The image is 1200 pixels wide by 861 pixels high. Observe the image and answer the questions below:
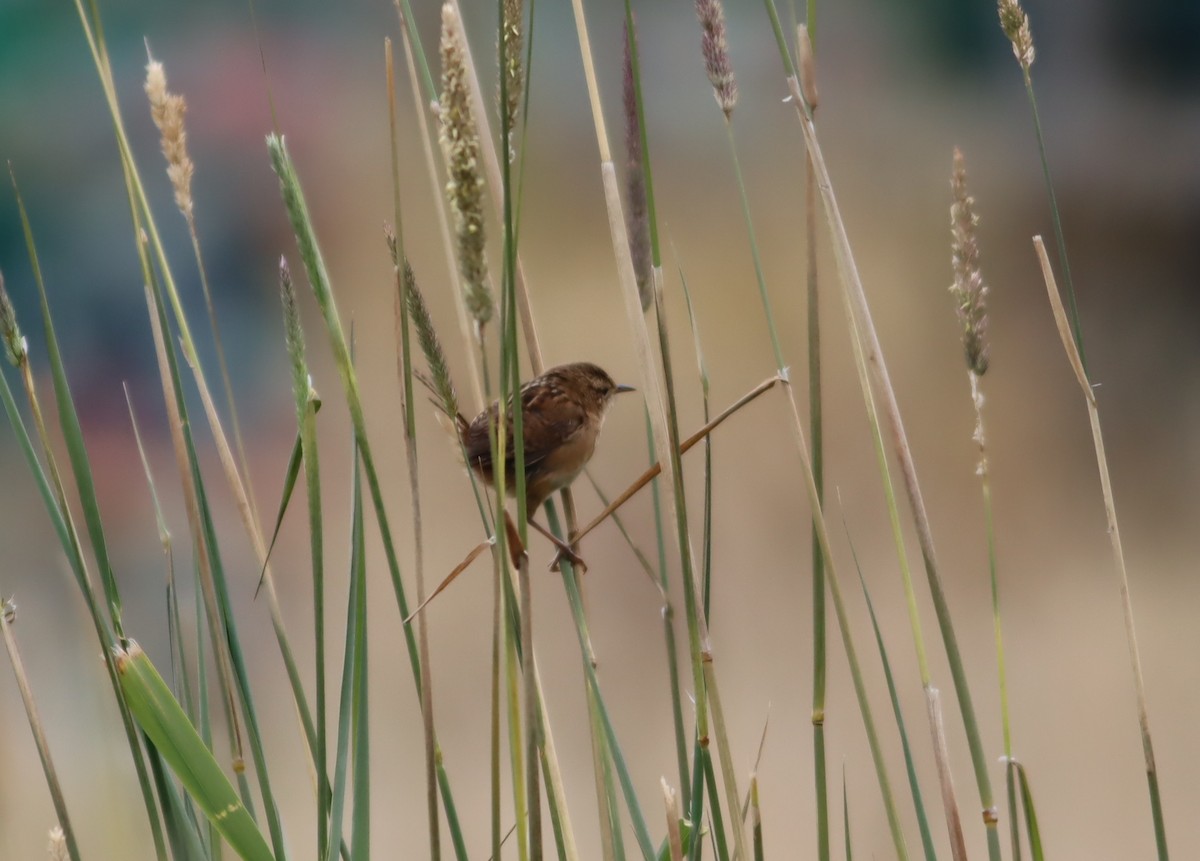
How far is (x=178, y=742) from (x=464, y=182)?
15.4 inches

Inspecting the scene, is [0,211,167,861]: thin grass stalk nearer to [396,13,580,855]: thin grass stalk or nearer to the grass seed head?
the grass seed head

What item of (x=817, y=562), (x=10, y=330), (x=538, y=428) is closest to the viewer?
(x=10, y=330)

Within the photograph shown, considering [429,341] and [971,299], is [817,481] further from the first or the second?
[429,341]

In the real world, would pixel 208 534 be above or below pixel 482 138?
below

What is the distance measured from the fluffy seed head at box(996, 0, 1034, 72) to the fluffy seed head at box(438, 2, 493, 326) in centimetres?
46

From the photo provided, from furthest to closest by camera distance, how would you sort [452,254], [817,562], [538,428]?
1. [538,428]
2. [452,254]
3. [817,562]

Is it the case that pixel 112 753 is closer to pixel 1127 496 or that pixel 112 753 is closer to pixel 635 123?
pixel 635 123

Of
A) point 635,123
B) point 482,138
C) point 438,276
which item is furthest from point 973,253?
point 438,276

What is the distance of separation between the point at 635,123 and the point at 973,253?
0.86 feet

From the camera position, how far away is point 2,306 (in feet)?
2.21

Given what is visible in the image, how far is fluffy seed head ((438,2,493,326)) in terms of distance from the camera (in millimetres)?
562

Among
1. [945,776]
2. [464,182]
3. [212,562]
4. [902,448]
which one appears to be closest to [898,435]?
[902,448]

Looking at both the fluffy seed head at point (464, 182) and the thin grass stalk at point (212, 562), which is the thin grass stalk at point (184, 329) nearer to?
the thin grass stalk at point (212, 562)

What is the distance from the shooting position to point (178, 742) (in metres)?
0.65
